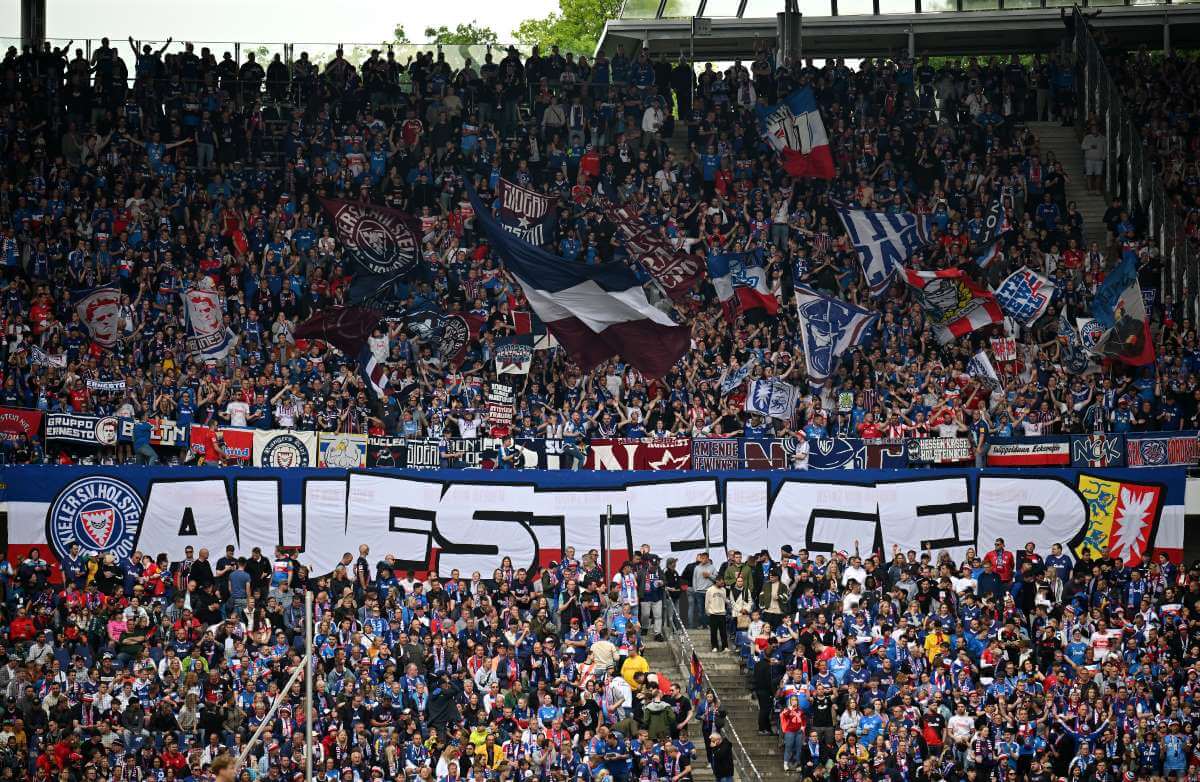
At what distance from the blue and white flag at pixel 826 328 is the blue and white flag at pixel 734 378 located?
131 centimetres

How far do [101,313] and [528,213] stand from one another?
8932mm

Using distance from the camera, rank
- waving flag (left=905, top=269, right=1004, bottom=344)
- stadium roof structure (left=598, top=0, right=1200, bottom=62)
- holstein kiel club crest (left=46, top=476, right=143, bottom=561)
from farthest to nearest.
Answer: stadium roof structure (left=598, top=0, right=1200, bottom=62) < waving flag (left=905, top=269, right=1004, bottom=344) < holstein kiel club crest (left=46, top=476, right=143, bottom=561)

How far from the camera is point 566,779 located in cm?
2469

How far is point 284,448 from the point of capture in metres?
30.9

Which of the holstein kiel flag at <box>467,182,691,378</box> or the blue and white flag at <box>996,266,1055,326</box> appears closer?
the holstein kiel flag at <box>467,182,691,378</box>

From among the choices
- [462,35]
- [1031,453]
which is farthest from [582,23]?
[1031,453]

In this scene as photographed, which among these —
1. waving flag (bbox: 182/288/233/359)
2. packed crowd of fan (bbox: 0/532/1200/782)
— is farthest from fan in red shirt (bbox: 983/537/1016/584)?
waving flag (bbox: 182/288/233/359)

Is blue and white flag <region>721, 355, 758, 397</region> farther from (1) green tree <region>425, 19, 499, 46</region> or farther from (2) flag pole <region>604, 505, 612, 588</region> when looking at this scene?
(1) green tree <region>425, 19, 499, 46</region>

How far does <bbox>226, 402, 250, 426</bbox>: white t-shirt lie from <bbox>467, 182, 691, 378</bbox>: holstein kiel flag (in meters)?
6.34

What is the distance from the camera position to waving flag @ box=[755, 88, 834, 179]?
38938mm

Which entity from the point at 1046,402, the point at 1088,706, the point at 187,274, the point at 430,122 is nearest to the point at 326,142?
the point at 430,122

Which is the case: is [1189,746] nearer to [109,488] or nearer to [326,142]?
[109,488]

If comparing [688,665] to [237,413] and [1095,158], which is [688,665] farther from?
[1095,158]

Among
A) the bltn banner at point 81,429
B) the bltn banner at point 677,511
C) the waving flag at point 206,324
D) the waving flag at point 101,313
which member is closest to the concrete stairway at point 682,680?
the bltn banner at point 677,511
